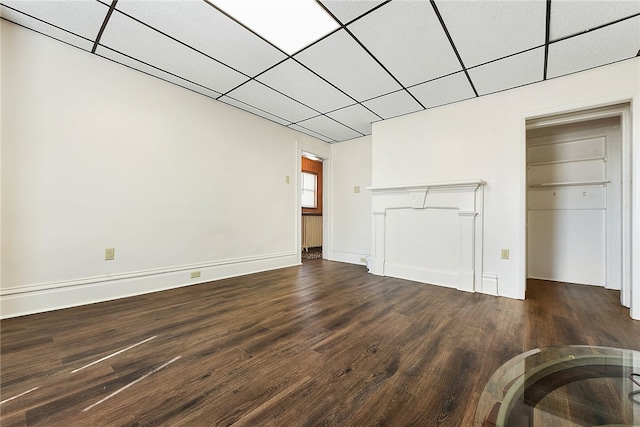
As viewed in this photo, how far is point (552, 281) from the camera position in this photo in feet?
11.5

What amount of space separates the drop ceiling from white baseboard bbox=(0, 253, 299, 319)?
218cm

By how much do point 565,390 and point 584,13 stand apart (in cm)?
243

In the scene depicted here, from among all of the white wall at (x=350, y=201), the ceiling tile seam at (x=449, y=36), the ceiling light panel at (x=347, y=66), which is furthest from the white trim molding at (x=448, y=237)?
the ceiling light panel at (x=347, y=66)

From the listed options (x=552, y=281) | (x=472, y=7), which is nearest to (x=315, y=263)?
(x=552, y=281)

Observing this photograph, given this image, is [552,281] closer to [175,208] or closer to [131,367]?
[131,367]

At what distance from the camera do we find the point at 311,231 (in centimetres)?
642

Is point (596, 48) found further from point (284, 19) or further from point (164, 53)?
point (164, 53)

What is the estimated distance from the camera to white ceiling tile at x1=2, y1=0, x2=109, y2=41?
181cm

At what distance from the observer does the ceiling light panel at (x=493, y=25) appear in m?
1.73

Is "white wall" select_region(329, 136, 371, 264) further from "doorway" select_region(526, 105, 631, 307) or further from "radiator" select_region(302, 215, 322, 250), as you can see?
"doorway" select_region(526, 105, 631, 307)

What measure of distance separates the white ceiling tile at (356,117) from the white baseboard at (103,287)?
2585mm

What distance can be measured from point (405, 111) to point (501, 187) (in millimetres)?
1582

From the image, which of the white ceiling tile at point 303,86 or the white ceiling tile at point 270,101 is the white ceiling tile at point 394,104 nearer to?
the white ceiling tile at point 303,86

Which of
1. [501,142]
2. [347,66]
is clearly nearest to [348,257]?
[501,142]
